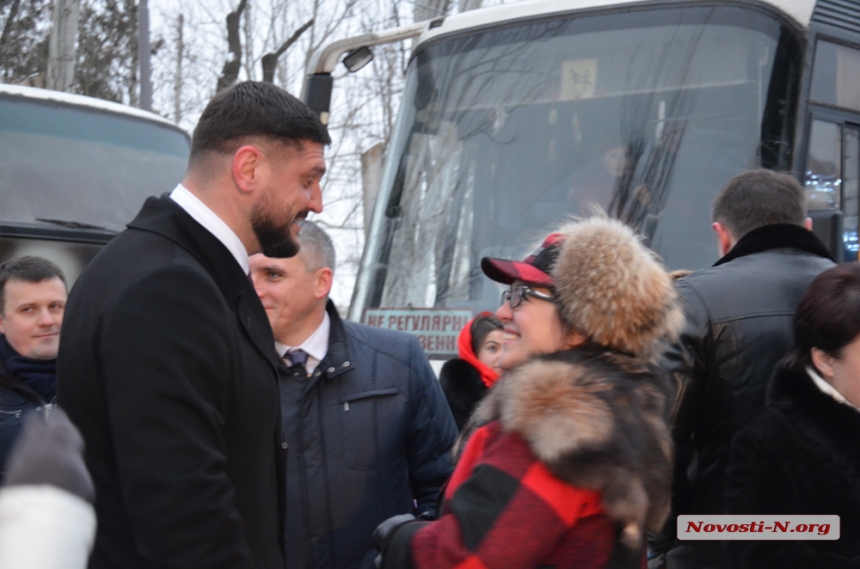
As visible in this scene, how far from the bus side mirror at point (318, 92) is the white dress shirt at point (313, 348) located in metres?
3.42

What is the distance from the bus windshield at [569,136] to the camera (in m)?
5.31

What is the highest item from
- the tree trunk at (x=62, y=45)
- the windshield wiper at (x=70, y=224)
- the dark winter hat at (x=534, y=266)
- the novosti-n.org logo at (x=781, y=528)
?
the tree trunk at (x=62, y=45)

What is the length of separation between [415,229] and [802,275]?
10.1ft

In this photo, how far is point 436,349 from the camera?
5617 millimetres

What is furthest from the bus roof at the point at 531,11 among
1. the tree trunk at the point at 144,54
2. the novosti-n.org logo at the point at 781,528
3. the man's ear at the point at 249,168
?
the tree trunk at the point at 144,54

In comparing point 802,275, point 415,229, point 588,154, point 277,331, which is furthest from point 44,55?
point 802,275

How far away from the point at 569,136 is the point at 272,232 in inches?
143

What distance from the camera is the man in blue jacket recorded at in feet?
10.4

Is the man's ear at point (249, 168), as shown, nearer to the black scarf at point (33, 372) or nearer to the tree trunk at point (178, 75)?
the black scarf at point (33, 372)

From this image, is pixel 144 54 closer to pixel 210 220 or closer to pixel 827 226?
pixel 827 226

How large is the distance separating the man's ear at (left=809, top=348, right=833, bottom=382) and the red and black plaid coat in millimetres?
906

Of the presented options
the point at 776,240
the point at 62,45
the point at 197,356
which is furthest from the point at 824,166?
the point at 62,45

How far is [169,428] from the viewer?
194 centimetres

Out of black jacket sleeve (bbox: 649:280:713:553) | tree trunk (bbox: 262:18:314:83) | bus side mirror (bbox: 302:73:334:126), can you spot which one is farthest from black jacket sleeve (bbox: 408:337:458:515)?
tree trunk (bbox: 262:18:314:83)
